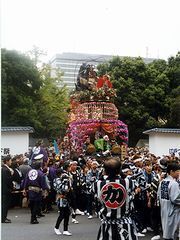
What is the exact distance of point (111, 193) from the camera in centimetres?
480

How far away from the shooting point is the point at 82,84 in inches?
922

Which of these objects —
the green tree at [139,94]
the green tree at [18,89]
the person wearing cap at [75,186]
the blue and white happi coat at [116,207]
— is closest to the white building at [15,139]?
the person wearing cap at [75,186]

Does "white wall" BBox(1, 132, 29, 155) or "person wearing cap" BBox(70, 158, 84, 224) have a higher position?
"white wall" BBox(1, 132, 29, 155)

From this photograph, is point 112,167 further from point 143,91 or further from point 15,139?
point 143,91

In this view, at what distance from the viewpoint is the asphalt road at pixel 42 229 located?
8.10 metres

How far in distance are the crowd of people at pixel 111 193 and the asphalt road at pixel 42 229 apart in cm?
20

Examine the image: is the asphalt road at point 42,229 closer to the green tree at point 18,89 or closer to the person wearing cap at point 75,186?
the person wearing cap at point 75,186

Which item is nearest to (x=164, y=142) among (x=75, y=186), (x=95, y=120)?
(x=95, y=120)

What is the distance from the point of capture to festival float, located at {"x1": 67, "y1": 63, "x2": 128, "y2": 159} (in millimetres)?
20578

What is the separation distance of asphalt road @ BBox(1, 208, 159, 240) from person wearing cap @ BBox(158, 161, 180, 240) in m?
2.16

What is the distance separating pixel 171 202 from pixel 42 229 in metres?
3.79

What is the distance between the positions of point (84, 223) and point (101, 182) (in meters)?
5.09

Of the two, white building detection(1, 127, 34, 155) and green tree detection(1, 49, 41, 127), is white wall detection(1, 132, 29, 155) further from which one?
green tree detection(1, 49, 41, 127)

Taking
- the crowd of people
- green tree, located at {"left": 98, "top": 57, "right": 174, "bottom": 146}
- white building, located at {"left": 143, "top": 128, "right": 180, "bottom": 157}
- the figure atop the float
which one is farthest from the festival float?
green tree, located at {"left": 98, "top": 57, "right": 174, "bottom": 146}
